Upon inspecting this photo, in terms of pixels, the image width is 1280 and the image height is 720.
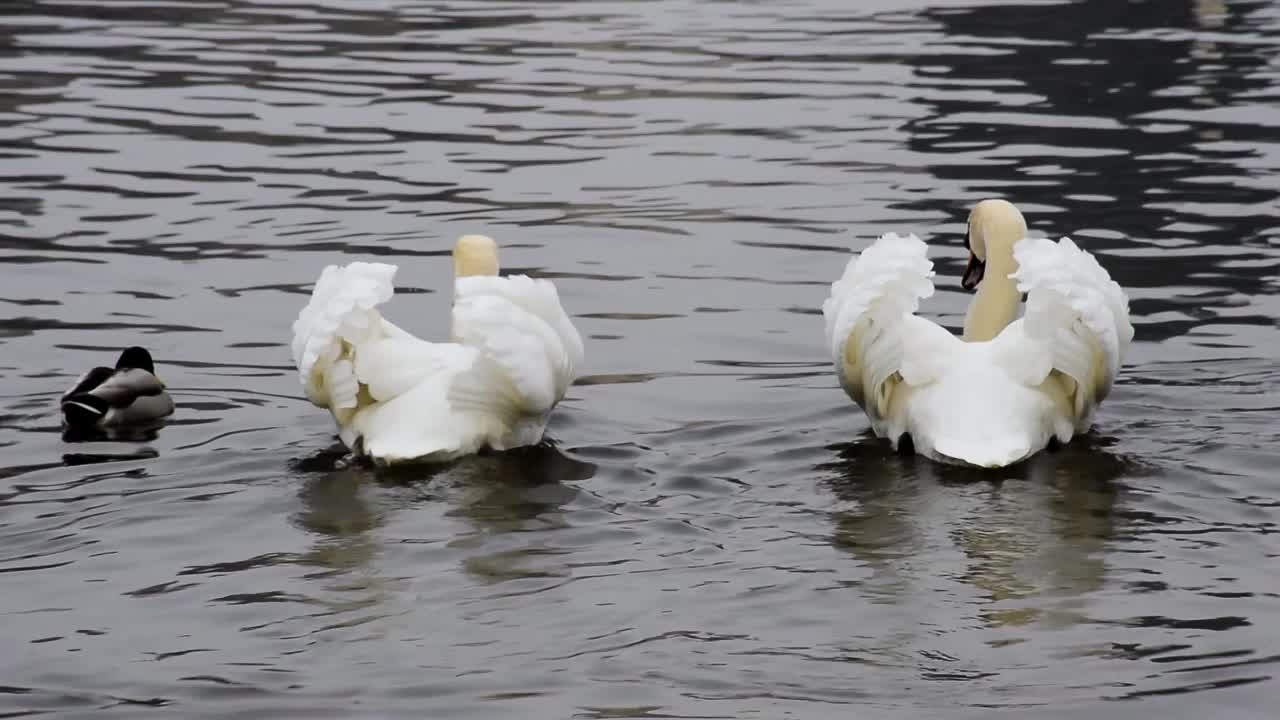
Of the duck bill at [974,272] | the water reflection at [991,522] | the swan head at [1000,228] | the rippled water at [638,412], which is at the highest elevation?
the swan head at [1000,228]

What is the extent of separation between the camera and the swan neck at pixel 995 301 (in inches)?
428

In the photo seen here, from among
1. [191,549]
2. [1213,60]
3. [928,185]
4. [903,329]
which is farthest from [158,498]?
[1213,60]

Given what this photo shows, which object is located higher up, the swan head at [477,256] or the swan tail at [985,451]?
the swan head at [477,256]

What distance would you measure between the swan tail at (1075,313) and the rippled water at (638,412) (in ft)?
1.41

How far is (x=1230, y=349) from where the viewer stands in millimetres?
12227

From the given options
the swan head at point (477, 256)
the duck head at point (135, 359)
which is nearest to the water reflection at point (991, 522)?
the swan head at point (477, 256)

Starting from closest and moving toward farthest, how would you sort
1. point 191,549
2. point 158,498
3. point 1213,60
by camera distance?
point 191,549
point 158,498
point 1213,60

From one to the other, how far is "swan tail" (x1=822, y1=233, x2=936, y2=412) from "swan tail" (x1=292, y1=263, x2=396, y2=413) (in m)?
2.02

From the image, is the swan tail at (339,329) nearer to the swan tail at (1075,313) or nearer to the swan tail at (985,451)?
the swan tail at (985,451)

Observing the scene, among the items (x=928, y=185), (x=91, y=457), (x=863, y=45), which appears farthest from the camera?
(x=863, y=45)

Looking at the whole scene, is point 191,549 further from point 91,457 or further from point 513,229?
point 513,229

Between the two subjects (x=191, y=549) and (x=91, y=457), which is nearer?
(x=191, y=549)

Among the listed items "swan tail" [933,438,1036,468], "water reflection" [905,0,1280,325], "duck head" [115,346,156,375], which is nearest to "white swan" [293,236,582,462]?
"duck head" [115,346,156,375]

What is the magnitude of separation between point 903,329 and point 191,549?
129 inches
